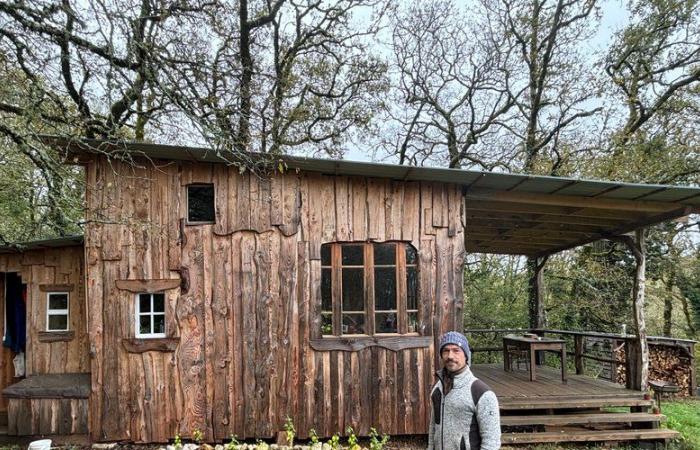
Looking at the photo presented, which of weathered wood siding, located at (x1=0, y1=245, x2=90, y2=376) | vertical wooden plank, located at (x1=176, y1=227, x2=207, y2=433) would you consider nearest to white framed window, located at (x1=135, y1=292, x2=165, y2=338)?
vertical wooden plank, located at (x1=176, y1=227, x2=207, y2=433)

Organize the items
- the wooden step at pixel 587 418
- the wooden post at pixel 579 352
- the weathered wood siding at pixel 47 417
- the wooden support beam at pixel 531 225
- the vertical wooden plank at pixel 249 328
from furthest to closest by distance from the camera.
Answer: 1. the wooden post at pixel 579 352
2. the wooden support beam at pixel 531 225
3. the wooden step at pixel 587 418
4. the vertical wooden plank at pixel 249 328
5. the weathered wood siding at pixel 47 417

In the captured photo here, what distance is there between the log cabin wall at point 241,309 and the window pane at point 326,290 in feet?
0.27

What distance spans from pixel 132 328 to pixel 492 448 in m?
4.53

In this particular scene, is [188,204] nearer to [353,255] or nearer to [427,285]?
[353,255]

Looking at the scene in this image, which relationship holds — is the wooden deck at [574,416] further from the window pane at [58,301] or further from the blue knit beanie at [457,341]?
the window pane at [58,301]

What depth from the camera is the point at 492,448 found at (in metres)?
2.33

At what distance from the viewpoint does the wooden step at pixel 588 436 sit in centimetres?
561

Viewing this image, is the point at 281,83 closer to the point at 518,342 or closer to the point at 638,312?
the point at 518,342

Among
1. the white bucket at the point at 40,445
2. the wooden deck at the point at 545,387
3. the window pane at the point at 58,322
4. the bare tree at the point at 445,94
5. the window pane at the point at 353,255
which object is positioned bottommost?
the wooden deck at the point at 545,387

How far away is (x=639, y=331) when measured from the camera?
6402 millimetres

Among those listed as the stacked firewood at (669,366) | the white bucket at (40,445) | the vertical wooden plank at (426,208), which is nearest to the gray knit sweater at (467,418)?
the vertical wooden plank at (426,208)

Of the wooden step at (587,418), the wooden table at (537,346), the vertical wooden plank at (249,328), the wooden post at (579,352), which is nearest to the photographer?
the vertical wooden plank at (249,328)

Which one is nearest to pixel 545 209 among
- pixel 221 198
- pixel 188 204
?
pixel 221 198

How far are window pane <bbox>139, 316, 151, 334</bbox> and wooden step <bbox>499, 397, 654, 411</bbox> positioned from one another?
4.62 m
